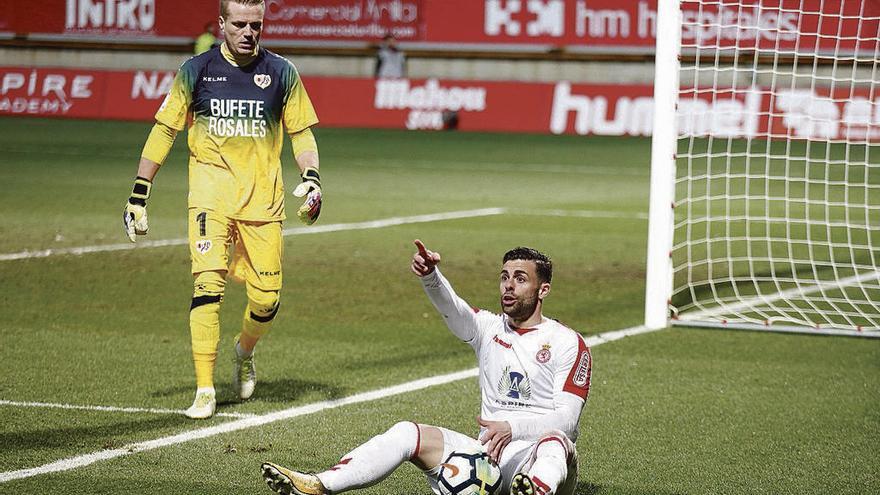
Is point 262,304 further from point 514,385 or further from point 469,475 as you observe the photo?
point 469,475

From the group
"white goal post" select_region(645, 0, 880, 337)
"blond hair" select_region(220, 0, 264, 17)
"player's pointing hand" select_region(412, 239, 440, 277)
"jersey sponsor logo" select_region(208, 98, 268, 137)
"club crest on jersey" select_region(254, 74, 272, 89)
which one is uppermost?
"blond hair" select_region(220, 0, 264, 17)

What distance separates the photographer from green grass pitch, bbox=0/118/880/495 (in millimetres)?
6434

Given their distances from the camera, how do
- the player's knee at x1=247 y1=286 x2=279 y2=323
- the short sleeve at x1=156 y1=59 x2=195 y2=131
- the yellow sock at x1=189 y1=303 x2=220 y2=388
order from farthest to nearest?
1. the player's knee at x1=247 y1=286 x2=279 y2=323
2. the short sleeve at x1=156 y1=59 x2=195 y2=131
3. the yellow sock at x1=189 y1=303 x2=220 y2=388

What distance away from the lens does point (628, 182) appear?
21125 millimetres

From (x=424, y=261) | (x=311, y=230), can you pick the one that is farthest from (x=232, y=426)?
(x=311, y=230)

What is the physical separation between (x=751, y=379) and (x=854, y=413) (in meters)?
0.95

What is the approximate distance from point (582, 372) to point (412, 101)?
1024 inches

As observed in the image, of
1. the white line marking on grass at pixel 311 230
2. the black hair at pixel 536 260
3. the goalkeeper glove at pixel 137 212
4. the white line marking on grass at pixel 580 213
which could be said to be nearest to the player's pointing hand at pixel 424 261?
the black hair at pixel 536 260

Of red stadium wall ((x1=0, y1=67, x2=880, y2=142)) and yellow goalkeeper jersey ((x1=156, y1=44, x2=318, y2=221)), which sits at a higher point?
yellow goalkeeper jersey ((x1=156, y1=44, x2=318, y2=221))

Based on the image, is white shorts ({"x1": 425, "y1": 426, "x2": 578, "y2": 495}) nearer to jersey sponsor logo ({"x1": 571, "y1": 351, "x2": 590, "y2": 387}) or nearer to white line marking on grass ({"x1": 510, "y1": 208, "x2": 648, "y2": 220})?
jersey sponsor logo ({"x1": 571, "y1": 351, "x2": 590, "y2": 387})

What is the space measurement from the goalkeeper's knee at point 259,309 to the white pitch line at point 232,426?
1.63 feet

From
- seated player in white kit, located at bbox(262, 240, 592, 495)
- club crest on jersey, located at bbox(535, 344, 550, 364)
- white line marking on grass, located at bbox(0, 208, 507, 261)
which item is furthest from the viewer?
white line marking on grass, located at bbox(0, 208, 507, 261)

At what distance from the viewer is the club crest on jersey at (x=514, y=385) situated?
5582mm

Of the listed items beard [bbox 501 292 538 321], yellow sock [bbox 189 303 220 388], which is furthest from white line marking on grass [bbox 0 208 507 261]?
beard [bbox 501 292 538 321]
